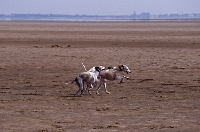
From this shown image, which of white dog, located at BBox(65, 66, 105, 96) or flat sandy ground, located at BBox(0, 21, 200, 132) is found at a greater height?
white dog, located at BBox(65, 66, 105, 96)

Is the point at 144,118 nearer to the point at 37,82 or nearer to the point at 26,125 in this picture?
the point at 26,125

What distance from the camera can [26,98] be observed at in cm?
1798

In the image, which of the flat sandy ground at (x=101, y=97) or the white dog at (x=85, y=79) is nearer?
the flat sandy ground at (x=101, y=97)

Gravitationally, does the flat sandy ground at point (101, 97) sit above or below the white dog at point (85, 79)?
below

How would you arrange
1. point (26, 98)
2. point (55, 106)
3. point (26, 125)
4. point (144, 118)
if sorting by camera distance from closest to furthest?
1. point (26, 125)
2. point (144, 118)
3. point (55, 106)
4. point (26, 98)

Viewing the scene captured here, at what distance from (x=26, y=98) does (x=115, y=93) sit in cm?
310

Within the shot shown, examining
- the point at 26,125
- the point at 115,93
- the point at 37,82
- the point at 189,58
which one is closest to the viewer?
the point at 26,125

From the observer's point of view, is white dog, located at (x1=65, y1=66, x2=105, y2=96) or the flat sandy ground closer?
the flat sandy ground

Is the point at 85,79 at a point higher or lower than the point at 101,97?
higher

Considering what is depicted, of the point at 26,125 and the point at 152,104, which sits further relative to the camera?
the point at 152,104

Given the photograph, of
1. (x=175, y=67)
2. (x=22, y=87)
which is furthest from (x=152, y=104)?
(x=175, y=67)

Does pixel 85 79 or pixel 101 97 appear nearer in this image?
pixel 85 79

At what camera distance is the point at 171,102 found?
17.2m

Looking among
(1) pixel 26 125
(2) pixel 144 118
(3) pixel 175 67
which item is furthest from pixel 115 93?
(3) pixel 175 67
